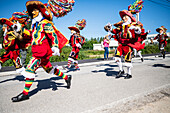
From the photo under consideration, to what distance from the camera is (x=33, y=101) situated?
2795mm

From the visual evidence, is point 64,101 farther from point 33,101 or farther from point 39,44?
point 39,44

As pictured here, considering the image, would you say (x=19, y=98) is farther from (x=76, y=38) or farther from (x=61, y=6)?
(x=76, y=38)

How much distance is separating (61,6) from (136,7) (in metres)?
3.38

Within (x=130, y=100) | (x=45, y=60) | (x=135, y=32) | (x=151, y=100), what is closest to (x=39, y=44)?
(x=45, y=60)

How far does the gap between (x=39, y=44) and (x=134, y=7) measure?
469cm

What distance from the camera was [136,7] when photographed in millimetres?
5762

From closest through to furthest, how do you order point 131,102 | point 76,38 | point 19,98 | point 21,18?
point 131,102 → point 19,98 → point 21,18 → point 76,38

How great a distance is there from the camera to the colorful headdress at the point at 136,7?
5.59 meters

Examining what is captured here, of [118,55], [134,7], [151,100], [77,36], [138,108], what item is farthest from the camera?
[77,36]

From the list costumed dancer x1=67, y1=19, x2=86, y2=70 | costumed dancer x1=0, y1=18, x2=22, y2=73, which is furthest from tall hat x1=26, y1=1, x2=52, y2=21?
costumed dancer x1=67, y1=19, x2=86, y2=70

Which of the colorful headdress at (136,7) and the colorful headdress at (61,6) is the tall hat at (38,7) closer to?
the colorful headdress at (61,6)

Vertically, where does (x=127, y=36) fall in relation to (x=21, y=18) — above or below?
below

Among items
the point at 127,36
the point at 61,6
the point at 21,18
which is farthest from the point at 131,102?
the point at 21,18

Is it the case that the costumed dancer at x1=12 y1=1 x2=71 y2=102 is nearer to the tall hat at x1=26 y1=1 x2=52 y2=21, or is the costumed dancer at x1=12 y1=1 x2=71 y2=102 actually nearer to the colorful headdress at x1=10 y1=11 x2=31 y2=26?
the tall hat at x1=26 y1=1 x2=52 y2=21
